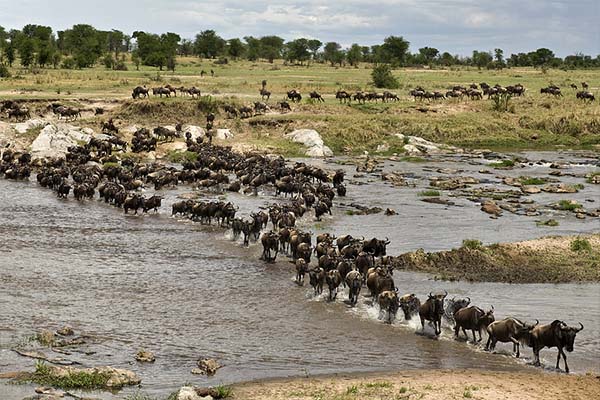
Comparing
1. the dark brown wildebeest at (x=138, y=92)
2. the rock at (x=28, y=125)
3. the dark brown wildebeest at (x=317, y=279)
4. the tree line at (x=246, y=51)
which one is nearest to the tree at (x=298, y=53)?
the tree line at (x=246, y=51)

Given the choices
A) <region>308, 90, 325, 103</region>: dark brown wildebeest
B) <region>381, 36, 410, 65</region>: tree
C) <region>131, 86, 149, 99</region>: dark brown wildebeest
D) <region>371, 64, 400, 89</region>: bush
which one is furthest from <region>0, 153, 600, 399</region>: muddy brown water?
<region>381, 36, 410, 65</region>: tree

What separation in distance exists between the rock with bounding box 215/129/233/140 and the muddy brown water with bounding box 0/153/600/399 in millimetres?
19076

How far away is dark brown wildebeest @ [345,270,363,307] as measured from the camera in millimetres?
19828

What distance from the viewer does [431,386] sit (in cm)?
1458

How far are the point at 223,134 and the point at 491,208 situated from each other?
76.1 ft

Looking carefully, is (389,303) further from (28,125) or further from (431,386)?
(28,125)

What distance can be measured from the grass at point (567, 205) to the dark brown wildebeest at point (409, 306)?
57.2ft

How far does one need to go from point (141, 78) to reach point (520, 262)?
193ft

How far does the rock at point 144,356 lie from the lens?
15984 millimetres

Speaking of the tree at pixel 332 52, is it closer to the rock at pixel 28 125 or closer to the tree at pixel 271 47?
the tree at pixel 271 47

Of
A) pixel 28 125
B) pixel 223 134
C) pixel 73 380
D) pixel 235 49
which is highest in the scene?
pixel 235 49

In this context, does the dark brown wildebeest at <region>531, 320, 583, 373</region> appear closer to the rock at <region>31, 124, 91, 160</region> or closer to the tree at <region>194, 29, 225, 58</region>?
the rock at <region>31, 124, 91, 160</region>

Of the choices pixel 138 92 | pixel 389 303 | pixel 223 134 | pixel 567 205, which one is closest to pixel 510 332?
pixel 389 303

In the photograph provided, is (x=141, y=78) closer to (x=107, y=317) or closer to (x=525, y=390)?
(x=107, y=317)
